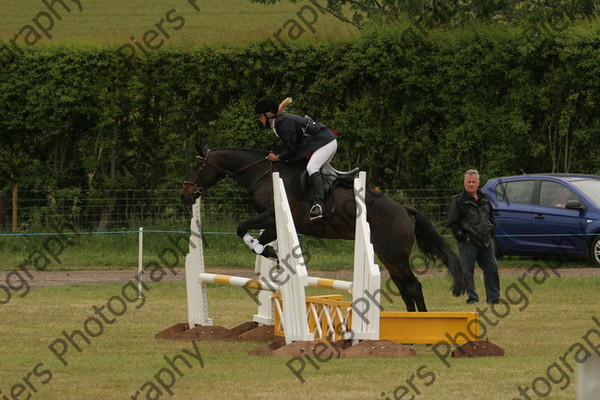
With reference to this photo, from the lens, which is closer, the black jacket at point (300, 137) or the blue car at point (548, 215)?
the black jacket at point (300, 137)

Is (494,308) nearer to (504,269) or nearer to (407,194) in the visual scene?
(504,269)

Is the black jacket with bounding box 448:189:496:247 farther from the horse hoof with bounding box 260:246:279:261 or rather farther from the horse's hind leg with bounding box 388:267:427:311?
the horse hoof with bounding box 260:246:279:261

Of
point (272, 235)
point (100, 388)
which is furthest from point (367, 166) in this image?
point (100, 388)

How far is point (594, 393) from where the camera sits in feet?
11.0

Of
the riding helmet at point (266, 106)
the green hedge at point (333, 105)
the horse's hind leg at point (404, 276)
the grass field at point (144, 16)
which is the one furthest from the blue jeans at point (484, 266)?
the grass field at point (144, 16)

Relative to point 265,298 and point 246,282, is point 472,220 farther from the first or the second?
point 246,282

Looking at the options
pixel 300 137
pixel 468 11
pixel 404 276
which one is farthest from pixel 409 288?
pixel 468 11

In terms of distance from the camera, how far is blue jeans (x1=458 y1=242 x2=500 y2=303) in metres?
13.7

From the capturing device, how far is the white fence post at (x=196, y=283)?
10.7 metres

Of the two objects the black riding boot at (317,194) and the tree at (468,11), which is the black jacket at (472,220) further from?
the tree at (468,11)

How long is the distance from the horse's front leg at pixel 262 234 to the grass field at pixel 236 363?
949mm

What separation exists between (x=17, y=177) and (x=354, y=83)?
22.5 ft

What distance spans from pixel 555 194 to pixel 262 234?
343 inches

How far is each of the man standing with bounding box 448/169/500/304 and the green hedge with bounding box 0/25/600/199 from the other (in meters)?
6.22
